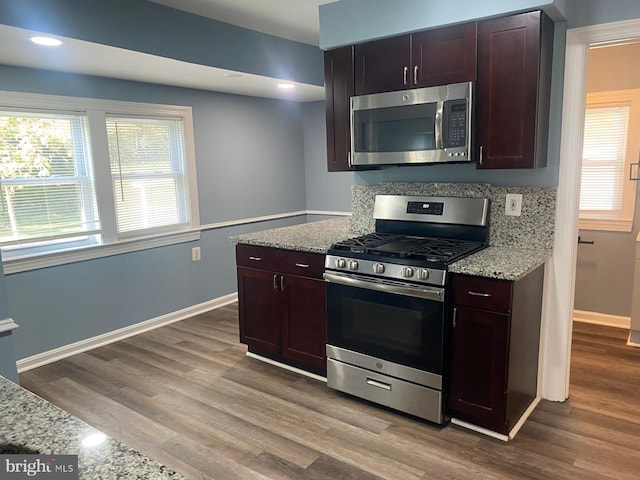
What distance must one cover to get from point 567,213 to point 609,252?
1600 mm

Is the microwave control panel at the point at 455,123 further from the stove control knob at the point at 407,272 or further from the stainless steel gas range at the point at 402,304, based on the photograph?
the stove control knob at the point at 407,272

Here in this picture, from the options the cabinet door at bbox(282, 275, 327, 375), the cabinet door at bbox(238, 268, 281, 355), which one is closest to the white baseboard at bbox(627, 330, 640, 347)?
the cabinet door at bbox(282, 275, 327, 375)

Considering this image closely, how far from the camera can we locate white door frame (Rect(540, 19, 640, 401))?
7.94ft

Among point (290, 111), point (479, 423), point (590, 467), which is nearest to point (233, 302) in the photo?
point (290, 111)

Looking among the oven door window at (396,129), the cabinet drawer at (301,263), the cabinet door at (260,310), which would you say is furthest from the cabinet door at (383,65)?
the cabinet door at (260,310)

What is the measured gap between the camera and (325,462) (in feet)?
7.28

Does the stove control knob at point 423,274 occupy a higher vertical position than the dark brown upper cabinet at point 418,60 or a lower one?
lower

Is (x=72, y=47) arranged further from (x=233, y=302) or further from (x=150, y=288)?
(x=233, y=302)

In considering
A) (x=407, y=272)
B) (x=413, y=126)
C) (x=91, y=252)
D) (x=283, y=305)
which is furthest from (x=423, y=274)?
(x=91, y=252)

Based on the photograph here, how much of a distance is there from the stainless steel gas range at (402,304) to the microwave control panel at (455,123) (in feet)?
1.33

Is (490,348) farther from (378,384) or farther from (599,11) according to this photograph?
(599,11)

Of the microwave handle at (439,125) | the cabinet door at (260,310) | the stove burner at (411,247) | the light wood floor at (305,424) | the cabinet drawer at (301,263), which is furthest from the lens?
the cabinet door at (260,310)

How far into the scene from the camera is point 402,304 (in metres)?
2.46

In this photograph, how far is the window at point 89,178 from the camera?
3201 millimetres
